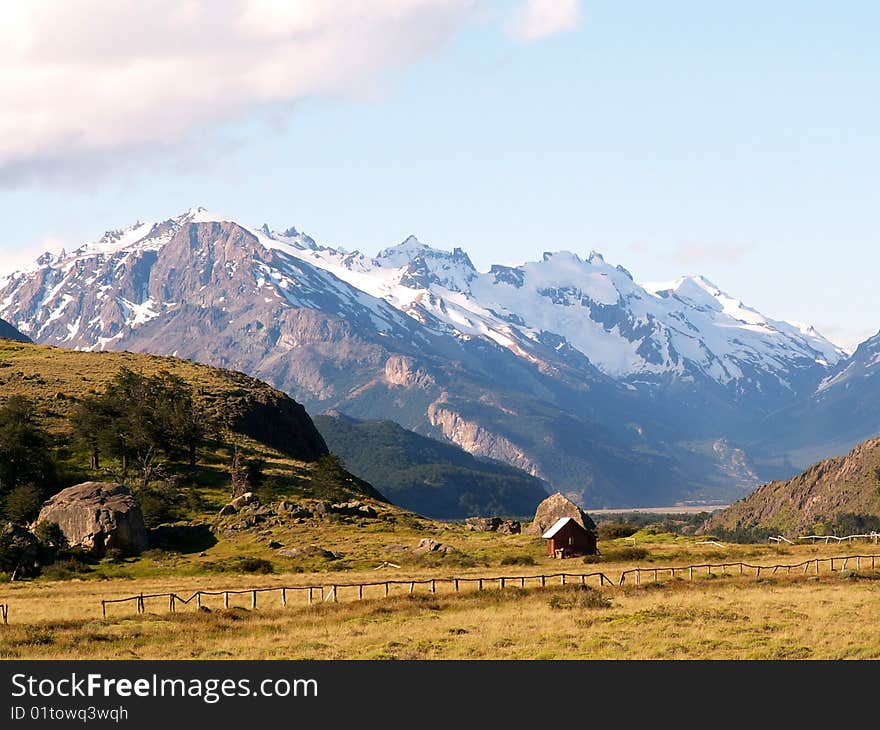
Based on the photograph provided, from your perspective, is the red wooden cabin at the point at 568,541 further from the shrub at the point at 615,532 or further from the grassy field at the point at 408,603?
the shrub at the point at 615,532

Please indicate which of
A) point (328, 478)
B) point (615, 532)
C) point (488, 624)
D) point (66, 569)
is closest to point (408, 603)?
point (488, 624)

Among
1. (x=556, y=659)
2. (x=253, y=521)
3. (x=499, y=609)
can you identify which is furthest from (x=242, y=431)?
(x=556, y=659)

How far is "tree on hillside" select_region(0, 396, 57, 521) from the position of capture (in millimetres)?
112562

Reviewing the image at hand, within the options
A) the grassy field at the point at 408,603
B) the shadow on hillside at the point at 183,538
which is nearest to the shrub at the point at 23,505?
the shadow on hillside at the point at 183,538

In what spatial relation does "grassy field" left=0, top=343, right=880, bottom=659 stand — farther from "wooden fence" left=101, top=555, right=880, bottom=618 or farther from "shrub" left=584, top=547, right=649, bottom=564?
"wooden fence" left=101, top=555, right=880, bottom=618

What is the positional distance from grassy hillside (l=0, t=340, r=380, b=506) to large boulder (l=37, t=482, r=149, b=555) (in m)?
12.7

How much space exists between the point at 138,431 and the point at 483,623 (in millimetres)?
83179

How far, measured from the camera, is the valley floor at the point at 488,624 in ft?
166

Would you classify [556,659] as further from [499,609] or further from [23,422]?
[23,422]

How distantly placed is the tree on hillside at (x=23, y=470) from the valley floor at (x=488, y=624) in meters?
32.6

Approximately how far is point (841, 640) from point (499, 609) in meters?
17.9

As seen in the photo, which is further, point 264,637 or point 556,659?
point 264,637

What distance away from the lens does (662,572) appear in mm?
86688
